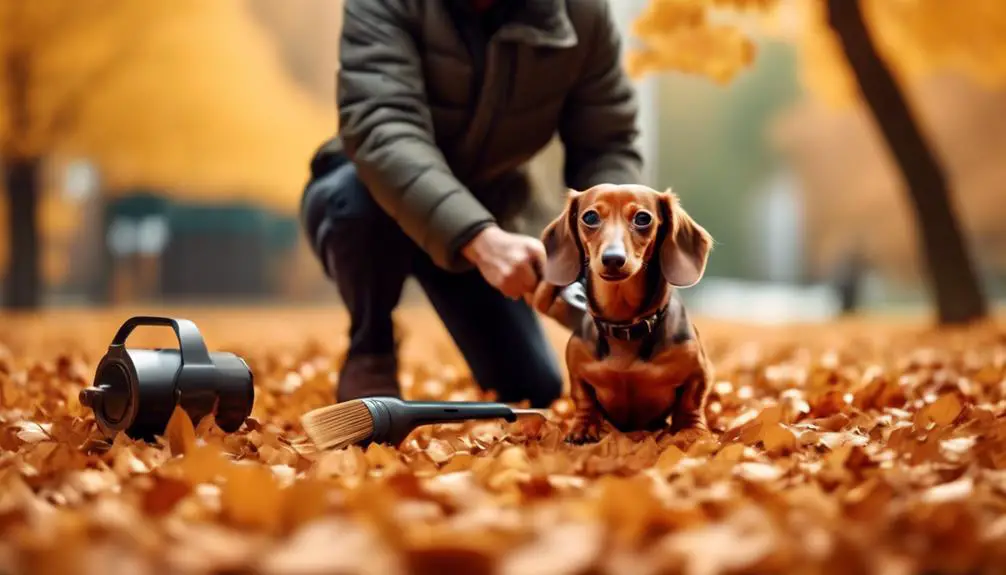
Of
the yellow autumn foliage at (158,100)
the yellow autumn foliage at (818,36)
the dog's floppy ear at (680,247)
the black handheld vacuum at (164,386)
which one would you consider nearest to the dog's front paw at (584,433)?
the dog's floppy ear at (680,247)

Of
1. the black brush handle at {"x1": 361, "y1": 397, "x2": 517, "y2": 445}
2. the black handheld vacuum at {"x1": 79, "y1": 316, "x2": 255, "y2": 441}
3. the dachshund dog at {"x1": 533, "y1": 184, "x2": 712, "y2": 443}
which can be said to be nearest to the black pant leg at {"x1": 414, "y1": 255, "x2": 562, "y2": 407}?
the black brush handle at {"x1": 361, "y1": 397, "x2": 517, "y2": 445}

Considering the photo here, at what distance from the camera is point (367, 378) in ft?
6.79

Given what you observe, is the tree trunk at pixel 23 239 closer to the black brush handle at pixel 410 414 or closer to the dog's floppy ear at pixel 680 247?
the black brush handle at pixel 410 414

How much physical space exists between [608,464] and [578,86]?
109 centimetres

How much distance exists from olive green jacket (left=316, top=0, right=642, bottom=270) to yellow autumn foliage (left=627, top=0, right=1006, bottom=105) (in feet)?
5.98

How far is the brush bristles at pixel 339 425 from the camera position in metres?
1.45

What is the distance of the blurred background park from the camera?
175 inches

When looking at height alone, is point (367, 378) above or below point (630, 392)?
below

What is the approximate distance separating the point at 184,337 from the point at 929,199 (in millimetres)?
3709

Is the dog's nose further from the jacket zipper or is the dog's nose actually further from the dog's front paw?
the jacket zipper

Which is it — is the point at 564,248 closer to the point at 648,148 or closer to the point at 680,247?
the point at 680,247

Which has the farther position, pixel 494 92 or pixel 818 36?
pixel 818 36

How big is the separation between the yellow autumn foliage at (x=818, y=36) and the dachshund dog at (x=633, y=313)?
98.9 inches

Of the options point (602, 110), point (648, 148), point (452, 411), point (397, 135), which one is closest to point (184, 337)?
point (452, 411)
